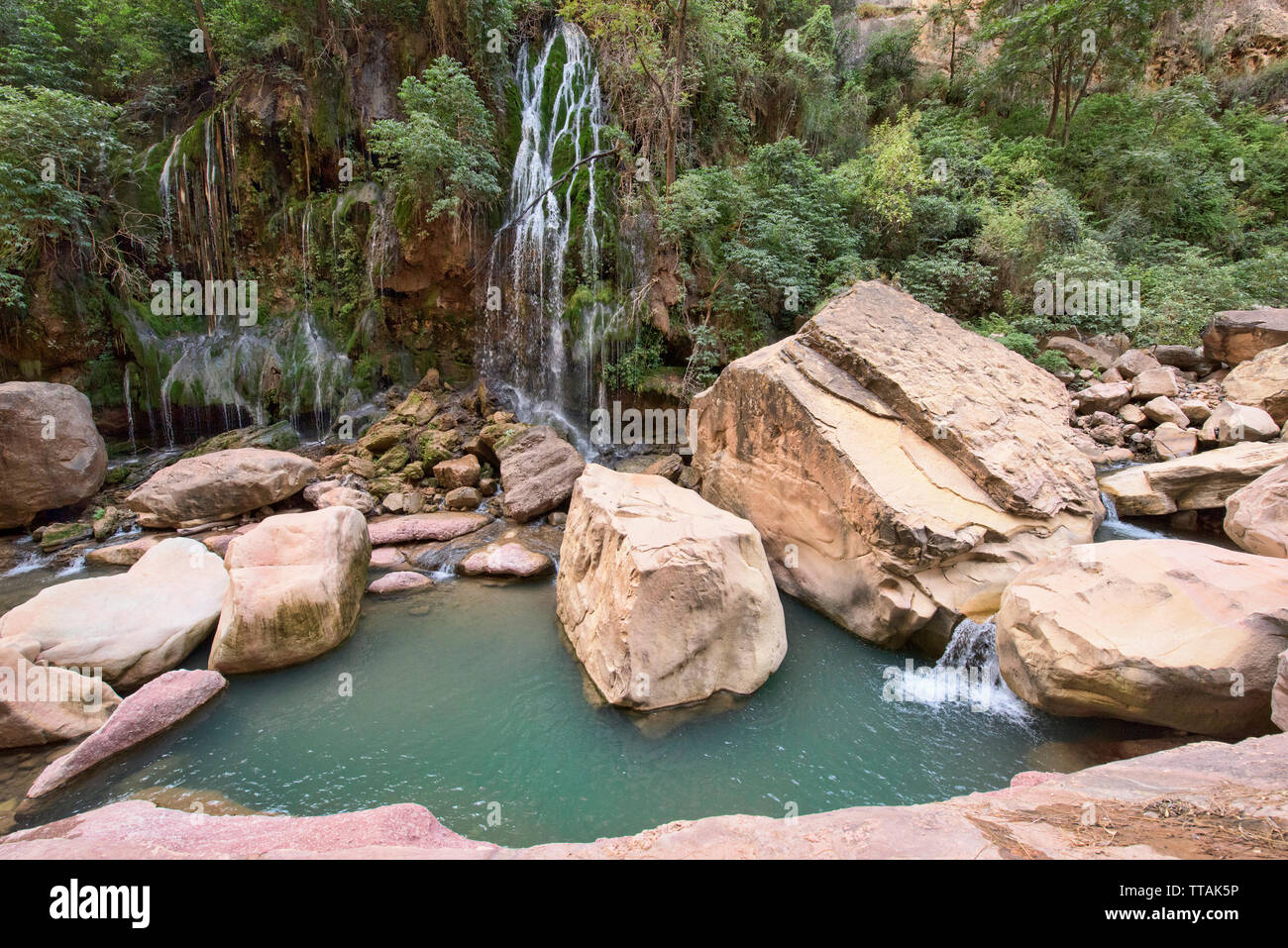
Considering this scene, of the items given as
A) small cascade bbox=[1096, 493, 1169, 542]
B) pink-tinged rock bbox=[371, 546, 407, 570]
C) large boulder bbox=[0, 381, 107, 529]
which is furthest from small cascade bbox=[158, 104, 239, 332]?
small cascade bbox=[1096, 493, 1169, 542]

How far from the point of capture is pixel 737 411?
7355mm

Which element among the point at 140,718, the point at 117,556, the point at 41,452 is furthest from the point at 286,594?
the point at 41,452

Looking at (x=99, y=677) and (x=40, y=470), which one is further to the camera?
(x=40, y=470)

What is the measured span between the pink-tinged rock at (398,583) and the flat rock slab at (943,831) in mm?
3872

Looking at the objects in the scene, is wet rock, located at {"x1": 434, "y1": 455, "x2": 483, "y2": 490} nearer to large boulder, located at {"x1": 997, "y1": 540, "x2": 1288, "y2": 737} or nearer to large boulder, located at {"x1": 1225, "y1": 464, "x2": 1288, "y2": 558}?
large boulder, located at {"x1": 997, "y1": 540, "x2": 1288, "y2": 737}

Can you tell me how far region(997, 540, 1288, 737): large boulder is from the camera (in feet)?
11.9

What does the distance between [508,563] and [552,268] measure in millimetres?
7209

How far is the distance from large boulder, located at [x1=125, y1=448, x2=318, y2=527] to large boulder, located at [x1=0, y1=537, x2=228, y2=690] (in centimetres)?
265

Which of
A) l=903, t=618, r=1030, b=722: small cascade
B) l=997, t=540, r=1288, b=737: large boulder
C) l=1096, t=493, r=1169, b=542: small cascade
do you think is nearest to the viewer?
l=997, t=540, r=1288, b=737: large boulder

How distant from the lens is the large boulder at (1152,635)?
362 centimetres

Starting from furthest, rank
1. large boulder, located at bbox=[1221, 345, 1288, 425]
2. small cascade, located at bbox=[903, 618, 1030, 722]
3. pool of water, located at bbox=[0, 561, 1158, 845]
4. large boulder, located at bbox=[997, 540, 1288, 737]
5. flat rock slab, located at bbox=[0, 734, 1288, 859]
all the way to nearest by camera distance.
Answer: large boulder, located at bbox=[1221, 345, 1288, 425], small cascade, located at bbox=[903, 618, 1030, 722], pool of water, located at bbox=[0, 561, 1158, 845], large boulder, located at bbox=[997, 540, 1288, 737], flat rock slab, located at bbox=[0, 734, 1288, 859]
